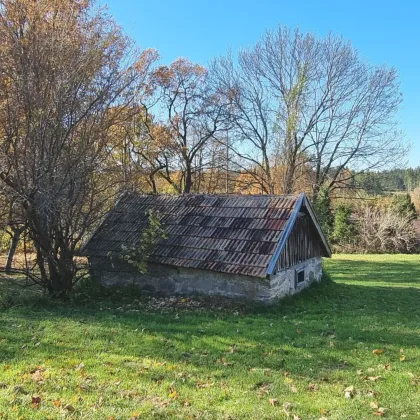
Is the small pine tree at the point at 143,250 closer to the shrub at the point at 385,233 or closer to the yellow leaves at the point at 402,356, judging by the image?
the yellow leaves at the point at 402,356

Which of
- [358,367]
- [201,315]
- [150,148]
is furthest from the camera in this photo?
[150,148]

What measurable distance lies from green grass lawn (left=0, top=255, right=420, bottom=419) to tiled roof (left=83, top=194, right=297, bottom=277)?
54.1 inches

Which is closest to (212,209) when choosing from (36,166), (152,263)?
(152,263)

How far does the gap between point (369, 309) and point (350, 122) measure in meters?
20.4

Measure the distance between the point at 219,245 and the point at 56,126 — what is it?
18.7 ft

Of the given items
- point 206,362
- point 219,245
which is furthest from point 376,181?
point 206,362

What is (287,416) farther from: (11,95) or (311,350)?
(11,95)

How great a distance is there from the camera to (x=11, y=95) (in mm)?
11211

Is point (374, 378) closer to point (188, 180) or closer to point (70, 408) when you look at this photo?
point (70, 408)

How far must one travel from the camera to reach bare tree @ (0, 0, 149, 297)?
1104cm

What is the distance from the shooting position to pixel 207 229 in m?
12.7

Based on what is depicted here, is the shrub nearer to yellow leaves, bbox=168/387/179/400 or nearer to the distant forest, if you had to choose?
the distant forest

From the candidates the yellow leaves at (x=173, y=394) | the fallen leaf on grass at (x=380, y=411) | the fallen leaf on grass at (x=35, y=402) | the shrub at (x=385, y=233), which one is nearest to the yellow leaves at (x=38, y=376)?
the fallen leaf on grass at (x=35, y=402)

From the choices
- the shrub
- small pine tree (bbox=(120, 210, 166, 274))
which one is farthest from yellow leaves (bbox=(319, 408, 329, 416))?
Answer: the shrub
